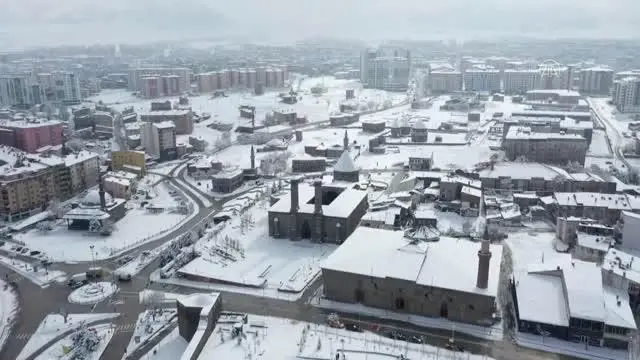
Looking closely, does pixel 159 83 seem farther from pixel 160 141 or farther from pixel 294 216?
A: pixel 294 216

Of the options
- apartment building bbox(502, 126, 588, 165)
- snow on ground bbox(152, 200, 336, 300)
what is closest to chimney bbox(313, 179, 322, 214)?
snow on ground bbox(152, 200, 336, 300)

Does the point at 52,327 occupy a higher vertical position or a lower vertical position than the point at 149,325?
lower

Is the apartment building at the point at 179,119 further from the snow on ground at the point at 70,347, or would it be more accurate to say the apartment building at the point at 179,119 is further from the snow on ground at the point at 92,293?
the snow on ground at the point at 70,347

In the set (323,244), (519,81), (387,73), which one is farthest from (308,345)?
(387,73)

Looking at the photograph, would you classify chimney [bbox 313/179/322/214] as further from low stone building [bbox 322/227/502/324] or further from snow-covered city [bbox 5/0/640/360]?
low stone building [bbox 322/227/502/324]

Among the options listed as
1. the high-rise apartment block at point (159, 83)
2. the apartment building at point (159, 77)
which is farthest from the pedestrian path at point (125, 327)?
the apartment building at point (159, 77)

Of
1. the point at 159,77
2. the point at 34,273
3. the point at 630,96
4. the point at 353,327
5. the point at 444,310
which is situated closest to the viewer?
the point at 353,327

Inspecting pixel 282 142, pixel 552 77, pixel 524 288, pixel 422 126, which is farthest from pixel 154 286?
pixel 552 77
